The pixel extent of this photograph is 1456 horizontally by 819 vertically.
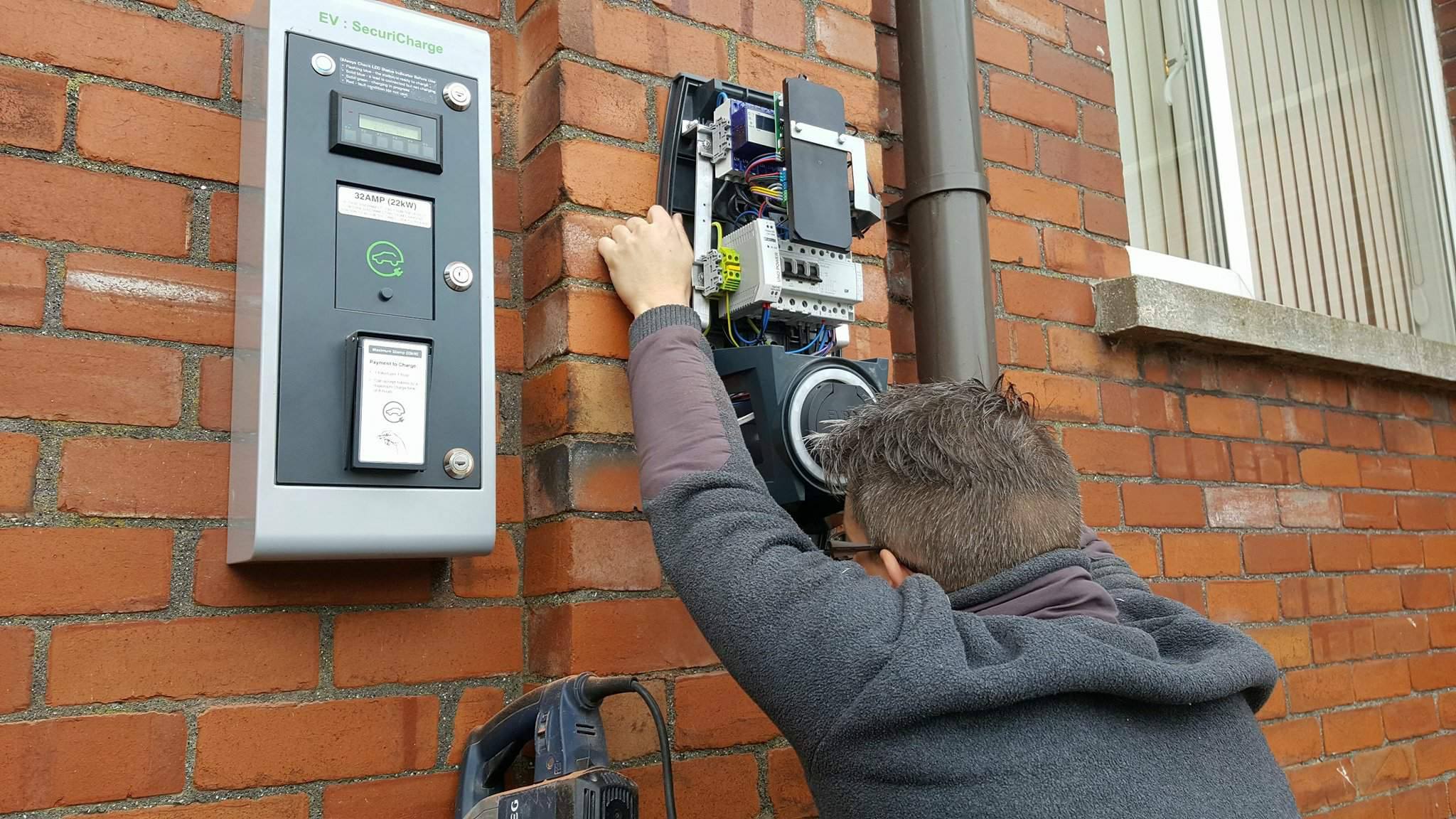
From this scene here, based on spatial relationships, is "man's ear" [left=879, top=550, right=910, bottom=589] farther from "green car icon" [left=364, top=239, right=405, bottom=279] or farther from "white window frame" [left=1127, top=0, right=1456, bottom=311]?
"white window frame" [left=1127, top=0, right=1456, bottom=311]

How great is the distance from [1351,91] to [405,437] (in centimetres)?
338

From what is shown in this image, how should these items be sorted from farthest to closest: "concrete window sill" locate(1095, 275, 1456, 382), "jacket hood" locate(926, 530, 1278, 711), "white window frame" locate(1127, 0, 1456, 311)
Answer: "white window frame" locate(1127, 0, 1456, 311)
"concrete window sill" locate(1095, 275, 1456, 382)
"jacket hood" locate(926, 530, 1278, 711)

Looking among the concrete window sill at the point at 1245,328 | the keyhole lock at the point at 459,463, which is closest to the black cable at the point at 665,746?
the keyhole lock at the point at 459,463

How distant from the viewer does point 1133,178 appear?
2.77 m

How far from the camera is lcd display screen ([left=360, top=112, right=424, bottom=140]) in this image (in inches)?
53.9

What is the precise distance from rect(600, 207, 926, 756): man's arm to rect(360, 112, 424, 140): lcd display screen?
35 cm

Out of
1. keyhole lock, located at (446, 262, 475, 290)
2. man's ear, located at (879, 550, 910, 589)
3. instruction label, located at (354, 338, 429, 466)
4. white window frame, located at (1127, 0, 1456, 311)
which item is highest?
white window frame, located at (1127, 0, 1456, 311)

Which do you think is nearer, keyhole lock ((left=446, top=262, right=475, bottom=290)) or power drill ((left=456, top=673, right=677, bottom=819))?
power drill ((left=456, top=673, right=677, bottom=819))

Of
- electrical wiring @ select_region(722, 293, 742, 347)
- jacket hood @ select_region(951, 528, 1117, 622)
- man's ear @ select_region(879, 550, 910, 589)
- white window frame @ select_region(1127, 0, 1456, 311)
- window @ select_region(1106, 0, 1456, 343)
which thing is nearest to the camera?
jacket hood @ select_region(951, 528, 1117, 622)

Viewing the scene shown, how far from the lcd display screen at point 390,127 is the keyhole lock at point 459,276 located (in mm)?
172

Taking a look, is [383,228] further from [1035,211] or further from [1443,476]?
[1443,476]

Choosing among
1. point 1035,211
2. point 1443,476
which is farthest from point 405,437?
point 1443,476

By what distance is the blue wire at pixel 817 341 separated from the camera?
161 cm

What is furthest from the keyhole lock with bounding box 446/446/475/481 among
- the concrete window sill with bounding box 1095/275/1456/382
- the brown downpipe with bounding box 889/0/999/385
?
the concrete window sill with bounding box 1095/275/1456/382
